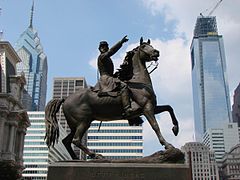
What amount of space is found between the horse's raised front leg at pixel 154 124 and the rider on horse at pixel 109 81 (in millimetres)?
483

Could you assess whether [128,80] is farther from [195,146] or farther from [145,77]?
[195,146]

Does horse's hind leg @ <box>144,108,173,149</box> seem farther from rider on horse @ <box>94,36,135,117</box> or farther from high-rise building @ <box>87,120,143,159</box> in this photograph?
high-rise building @ <box>87,120,143,159</box>

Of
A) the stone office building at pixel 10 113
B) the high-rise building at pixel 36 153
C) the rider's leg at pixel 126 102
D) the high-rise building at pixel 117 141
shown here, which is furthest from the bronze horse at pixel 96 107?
the high-rise building at pixel 36 153

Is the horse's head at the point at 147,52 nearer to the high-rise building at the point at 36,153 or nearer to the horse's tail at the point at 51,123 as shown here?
the horse's tail at the point at 51,123

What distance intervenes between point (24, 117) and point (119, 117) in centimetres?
7178

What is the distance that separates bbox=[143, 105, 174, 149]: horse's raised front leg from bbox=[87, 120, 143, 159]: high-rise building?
101 meters

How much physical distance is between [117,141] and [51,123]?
335 ft

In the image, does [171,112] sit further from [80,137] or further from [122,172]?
[80,137]

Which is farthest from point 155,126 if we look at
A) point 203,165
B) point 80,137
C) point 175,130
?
point 203,165

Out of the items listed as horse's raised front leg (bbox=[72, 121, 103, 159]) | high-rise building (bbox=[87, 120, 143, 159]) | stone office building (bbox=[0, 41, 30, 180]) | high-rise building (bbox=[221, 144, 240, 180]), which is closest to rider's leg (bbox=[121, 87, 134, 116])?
horse's raised front leg (bbox=[72, 121, 103, 159])

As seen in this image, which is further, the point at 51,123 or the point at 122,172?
the point at 51,123

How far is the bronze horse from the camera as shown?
10.1 m

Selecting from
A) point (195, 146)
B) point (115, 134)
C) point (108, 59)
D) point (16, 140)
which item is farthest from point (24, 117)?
point (195, 146)

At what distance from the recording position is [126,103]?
1010 cm
